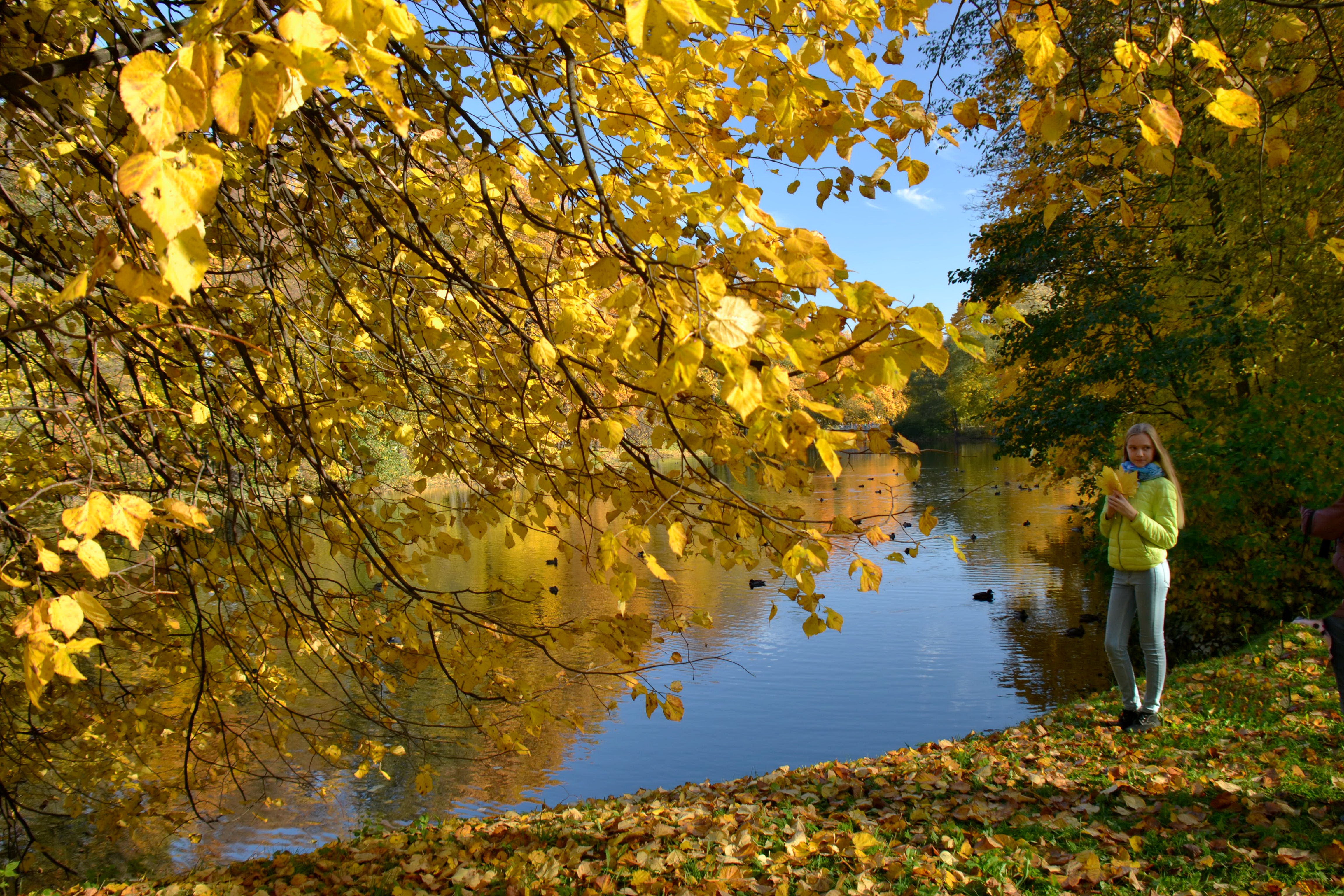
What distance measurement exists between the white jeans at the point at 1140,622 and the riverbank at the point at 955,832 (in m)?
0.42

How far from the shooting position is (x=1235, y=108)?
193 centimetres

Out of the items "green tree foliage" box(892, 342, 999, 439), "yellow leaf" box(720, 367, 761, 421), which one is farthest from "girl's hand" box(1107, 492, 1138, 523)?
"green tree foliage" box(892, 342, 999, 439)

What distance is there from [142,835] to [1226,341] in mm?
10352

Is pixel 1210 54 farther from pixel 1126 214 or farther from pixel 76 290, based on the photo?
pixel 76 290

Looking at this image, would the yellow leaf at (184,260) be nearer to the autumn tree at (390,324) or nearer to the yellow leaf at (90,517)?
the autumn tree at (390,324)

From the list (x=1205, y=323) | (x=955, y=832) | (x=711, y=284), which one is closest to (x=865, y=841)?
(x=955, y=832)

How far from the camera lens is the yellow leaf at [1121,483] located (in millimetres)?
4527

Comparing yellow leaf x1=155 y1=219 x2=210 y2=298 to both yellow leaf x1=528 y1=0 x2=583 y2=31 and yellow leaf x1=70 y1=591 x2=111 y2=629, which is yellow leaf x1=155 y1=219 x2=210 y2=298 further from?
yellow leaf x1=70 y1=591 x2=111 y2=629

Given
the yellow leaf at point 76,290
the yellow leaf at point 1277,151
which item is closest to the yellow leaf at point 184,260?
the yellow leaf at point 76,290

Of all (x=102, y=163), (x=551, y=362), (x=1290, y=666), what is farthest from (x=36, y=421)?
(x=1290, y=666)

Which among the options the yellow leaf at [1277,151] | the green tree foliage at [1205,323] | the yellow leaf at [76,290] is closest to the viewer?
the yellow leaf at [76,290]

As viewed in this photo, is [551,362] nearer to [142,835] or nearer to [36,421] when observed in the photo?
[36,421]

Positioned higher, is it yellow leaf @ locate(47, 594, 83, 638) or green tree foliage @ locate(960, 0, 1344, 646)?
green tree foliage @ locate(960, 0, 1344, 646)

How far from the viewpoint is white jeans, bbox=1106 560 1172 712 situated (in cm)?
454
